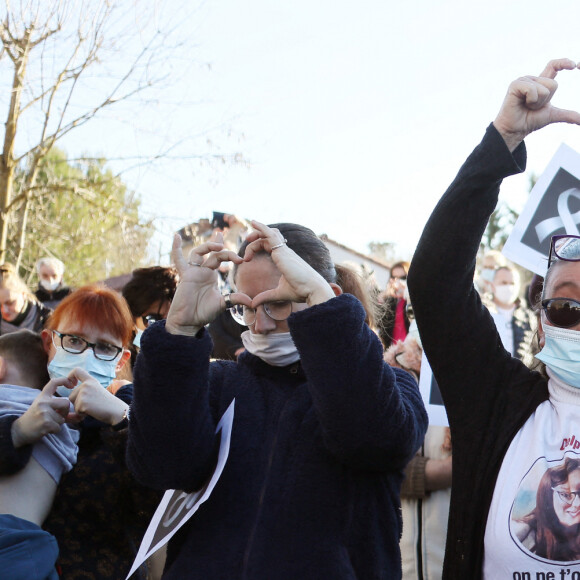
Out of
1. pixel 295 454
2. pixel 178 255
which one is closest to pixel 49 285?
pixel 178 255

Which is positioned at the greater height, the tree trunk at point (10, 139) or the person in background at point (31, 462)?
the tree trunk at point (10, 139)

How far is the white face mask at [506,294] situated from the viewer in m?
5.89

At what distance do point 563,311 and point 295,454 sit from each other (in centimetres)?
77

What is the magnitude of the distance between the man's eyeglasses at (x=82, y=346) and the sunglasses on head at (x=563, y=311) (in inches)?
59.8

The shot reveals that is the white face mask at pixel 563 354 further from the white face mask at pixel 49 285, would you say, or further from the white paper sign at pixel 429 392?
the white face mask at pixel 49 285

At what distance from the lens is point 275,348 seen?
2064 mm

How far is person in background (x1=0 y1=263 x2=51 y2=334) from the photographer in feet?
19.1

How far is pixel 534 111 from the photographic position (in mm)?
1969

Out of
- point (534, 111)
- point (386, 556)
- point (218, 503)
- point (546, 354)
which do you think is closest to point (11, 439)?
point (218, 503)

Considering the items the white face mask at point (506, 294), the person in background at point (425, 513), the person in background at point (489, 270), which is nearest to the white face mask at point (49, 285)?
the person in background at point (489, 270)

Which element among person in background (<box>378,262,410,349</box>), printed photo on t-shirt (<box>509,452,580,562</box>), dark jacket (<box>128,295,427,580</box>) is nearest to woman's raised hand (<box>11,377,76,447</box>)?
dark jacket (<box>128,295,427,580</box>)

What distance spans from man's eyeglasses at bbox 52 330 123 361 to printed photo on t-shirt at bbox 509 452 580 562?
1.53m

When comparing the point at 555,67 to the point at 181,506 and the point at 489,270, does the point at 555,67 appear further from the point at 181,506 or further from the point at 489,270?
the point at 489,270

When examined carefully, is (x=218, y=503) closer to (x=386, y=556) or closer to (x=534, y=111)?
(x=386, y=556)
